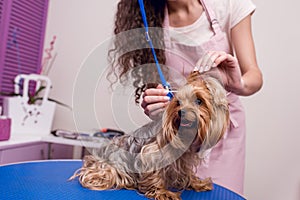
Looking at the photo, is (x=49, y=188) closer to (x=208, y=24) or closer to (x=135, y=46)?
(x=135, y=46)

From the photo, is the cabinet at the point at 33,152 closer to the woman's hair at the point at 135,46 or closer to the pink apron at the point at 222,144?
the woman's hair at the point at 135,46

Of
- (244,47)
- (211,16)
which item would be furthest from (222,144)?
(211,16)

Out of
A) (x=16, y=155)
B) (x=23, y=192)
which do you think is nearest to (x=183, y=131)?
(x=23, y=192)

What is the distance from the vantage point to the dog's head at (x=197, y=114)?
69cm

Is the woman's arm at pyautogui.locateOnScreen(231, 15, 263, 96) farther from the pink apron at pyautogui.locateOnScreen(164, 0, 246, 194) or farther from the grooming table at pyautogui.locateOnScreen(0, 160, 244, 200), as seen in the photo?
the grooming table at pyautogui.locateOnScreen(0, 160, 244, 200)

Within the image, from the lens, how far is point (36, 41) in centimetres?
206

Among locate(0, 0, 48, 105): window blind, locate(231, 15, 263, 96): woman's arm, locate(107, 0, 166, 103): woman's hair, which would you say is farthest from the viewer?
locate(0, 0, 48, 105): window blind

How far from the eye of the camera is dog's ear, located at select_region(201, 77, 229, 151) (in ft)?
2.33

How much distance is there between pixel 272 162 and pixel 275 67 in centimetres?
50

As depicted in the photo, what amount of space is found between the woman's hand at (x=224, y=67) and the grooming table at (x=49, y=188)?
0.31 metres

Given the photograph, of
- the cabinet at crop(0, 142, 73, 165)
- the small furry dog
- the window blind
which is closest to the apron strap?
the small furry dog

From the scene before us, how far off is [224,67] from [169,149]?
259 mm

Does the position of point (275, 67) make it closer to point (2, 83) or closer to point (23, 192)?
point (23, 192)

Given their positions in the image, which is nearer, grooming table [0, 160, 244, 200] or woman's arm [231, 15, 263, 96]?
grooming table [0, 160, 244, 200]
